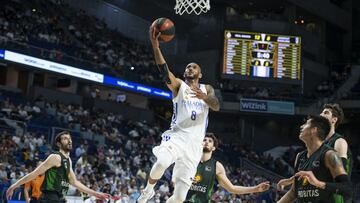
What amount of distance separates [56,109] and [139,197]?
1693cm

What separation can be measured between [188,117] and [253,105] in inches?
971

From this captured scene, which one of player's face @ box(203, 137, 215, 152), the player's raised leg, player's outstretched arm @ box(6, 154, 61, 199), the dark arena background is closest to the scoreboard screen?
the dark arena background

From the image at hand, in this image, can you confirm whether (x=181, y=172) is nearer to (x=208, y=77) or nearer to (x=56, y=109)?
(x=56, y=109)

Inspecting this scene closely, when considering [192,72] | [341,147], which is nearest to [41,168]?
[192,72]

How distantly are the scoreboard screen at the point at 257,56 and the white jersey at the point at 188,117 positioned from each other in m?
21.7

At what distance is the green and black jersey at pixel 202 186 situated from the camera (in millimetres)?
7363

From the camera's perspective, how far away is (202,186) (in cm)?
741

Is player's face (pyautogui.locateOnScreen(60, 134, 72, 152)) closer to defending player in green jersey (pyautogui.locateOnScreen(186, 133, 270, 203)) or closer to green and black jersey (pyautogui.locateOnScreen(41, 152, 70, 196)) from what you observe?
green and black jersey (pyautogui.locateOnScreen(41, 152, 70, 196))

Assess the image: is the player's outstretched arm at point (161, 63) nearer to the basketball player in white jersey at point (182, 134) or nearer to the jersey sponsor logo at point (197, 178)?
the basketball player in white jersey at point (182, 134)

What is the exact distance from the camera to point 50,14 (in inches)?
1057

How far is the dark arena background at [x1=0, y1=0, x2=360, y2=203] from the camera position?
2017 cm

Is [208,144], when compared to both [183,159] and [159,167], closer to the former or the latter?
[183,159]

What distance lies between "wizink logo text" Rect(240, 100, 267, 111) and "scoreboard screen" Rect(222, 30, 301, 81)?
2927mm

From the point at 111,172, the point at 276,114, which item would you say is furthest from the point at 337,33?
the point at 111,172
